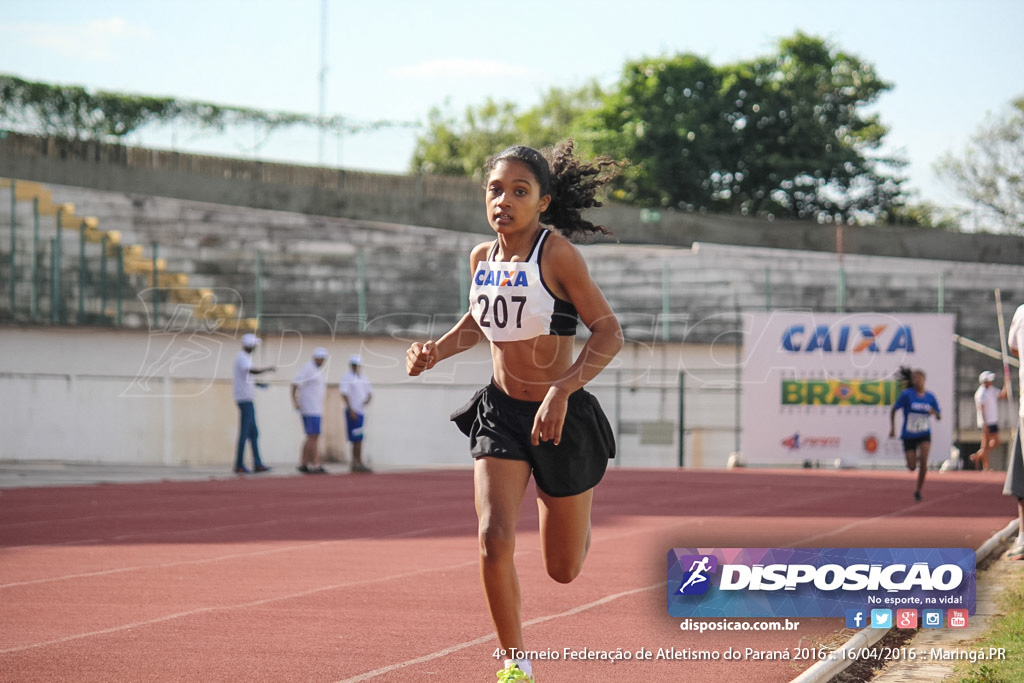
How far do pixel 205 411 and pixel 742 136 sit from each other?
30.2 m

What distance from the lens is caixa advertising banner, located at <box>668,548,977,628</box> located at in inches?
219

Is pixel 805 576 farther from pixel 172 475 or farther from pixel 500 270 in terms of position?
pixel 172 475

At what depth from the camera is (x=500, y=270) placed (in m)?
5.00

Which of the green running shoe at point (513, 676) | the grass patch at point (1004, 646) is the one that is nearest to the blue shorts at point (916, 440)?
the grass patch at point (1004, 646)

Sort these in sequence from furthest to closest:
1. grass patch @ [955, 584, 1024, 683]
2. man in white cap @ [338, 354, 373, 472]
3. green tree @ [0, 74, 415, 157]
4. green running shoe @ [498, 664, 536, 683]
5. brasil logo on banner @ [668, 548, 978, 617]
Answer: green tree @ [0, 74, 415, 157], man in white cap @ [338, 354, 373, 472], brasil logo on banner @ [668, 548, 978, 617], grass patch @ [955, 584, 1024, 683], green running shoe @ [498, 664, 536, 683]

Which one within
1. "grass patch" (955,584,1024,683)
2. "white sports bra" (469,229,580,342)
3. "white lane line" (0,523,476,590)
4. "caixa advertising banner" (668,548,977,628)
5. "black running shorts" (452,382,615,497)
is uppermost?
"white sports bra" (469,229,580,342)

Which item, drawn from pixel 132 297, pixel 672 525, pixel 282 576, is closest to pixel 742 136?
pixel 132 297

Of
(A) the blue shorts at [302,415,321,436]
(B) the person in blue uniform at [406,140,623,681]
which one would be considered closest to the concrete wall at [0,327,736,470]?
(A) the blue shorts at [302,415,321,436]

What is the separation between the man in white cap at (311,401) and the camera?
801 inches

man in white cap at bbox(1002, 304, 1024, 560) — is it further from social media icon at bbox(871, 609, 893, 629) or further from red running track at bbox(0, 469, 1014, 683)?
social media icon at bbox(871, 609, 893, 629)

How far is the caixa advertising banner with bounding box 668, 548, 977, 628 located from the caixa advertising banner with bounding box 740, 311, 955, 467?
1813 cm

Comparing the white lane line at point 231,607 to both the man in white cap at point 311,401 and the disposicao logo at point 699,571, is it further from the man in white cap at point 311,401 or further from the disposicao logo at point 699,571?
the man in white cap at point 311,401

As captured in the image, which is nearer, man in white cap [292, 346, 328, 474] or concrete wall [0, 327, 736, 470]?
man in white cap [292, 346, 328, 474]

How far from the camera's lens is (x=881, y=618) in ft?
19.4
